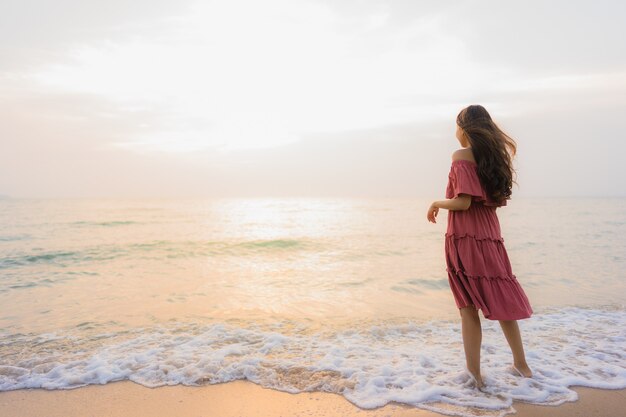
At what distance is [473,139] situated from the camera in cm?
341

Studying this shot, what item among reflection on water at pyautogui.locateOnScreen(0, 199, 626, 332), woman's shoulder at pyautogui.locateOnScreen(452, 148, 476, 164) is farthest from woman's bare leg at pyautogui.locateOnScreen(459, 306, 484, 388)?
reflection on water at pyautogui.locateOnScreen(0, 199, 626, 332)

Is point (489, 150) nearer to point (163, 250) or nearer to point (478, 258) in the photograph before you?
point (478, 258)

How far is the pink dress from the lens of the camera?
338cm

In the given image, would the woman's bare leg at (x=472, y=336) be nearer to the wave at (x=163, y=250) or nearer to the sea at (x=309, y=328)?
the sea at (x=309, y=328)

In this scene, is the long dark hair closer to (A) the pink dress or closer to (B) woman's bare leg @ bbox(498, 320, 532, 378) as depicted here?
(A) the pink dress

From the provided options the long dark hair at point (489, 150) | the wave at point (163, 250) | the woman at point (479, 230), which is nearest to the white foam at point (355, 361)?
the woman at point (479, 230)

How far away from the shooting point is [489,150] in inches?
133

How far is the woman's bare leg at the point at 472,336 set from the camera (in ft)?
11.3

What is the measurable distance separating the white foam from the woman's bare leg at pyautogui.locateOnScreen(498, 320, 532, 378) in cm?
10

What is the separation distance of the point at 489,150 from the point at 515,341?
5.44ft

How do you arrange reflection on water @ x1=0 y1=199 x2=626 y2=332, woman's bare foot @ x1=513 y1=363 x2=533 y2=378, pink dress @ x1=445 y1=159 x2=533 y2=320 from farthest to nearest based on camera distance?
reflection on water @ x1=0 y1=199 x2=626 y2=332 < woman's bare foot @ x1=513 y1=363 x2=533 y2=378 < pink dress @ x1=445 y1=159 x2=533 y2=320

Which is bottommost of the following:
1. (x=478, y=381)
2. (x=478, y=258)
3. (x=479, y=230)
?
(x=478, y=381)

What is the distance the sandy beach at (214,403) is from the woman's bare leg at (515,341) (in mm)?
417

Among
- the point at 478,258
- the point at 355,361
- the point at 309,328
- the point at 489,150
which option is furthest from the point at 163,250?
the point at 489,150
